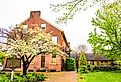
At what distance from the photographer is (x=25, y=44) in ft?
90.0

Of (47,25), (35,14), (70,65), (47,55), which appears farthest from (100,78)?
(35,14)

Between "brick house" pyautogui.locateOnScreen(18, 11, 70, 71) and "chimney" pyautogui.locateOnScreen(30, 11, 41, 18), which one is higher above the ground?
"chimney" pyautogui.locateOnScreen(30, 11, 41, 18)

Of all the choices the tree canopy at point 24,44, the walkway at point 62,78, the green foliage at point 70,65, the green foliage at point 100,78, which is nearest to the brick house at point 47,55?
the green foliage at point 70,65

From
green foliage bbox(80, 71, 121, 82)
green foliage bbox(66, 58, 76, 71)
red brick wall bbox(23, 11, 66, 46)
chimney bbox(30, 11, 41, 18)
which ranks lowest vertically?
green foliage bbox(80, 71, 121, 82)

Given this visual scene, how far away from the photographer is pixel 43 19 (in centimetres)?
4484

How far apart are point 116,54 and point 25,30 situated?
1206 centimetres

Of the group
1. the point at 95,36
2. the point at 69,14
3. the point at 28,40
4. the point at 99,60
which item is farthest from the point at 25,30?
the point at 99,60

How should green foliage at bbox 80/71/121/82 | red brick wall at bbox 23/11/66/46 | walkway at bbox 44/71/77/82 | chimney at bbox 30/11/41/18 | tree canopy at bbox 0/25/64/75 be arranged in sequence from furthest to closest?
chimney at bbox 30/11/41/18 → red brick wall at bbox 23/11/66/46 → tree canopy at bbox 0/25/64/75 → green foliage at bbox 80/71/121/82 → walkway at bbox 44/71/77/82

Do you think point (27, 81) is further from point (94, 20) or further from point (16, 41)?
point (94, 20)

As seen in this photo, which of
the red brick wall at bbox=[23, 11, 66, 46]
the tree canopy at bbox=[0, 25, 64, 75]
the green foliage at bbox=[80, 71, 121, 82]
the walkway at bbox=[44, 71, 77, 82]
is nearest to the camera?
the walkway at bbox=[44, 71, 77, 82]

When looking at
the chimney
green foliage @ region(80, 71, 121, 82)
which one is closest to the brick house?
the chimney

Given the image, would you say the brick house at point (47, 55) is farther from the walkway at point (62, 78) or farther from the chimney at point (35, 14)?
the walkway at point (62, 78)

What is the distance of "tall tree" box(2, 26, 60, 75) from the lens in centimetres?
2689

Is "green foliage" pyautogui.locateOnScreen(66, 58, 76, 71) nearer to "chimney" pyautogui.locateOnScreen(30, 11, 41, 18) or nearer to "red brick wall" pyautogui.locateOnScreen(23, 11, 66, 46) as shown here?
"red brick wall" pyautogui.locateOnScreen(23, 11, 66, 46)
